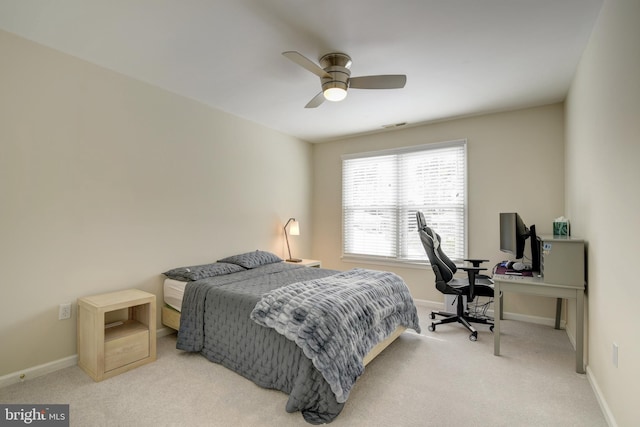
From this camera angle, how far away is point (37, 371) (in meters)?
2.37

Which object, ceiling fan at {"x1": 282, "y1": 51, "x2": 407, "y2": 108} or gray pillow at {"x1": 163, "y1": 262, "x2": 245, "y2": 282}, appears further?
gray pillow at {"x1": 163, "y1": 262, "x2": 245, "y2": 282}

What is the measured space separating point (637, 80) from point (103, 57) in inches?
144

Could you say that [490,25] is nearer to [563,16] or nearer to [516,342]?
[563,16]

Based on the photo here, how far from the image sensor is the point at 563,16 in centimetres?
205

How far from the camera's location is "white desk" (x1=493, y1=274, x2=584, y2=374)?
245cm

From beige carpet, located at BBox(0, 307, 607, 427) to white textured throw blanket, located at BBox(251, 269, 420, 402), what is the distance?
10.5 inches

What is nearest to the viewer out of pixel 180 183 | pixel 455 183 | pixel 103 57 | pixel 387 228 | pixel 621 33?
Result: pixel 621 33

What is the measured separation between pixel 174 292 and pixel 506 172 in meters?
4.09

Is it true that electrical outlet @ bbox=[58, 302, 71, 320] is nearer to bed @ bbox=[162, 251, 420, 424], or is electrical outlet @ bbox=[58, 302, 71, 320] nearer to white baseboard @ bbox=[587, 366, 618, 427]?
bed @ bbox=[162, 251, 420, 424]

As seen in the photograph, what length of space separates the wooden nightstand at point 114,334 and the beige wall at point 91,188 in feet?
0.76

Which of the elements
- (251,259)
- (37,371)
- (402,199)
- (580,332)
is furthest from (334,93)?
(37,371)

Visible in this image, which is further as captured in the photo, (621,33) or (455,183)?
(455,183)

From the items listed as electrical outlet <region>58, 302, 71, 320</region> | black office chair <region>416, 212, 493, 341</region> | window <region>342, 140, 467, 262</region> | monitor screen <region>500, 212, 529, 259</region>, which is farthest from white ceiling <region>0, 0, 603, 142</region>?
electrical outlet <region>58, 302, 71, 320</region>

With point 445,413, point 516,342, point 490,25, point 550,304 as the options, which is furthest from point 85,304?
point 550,304
